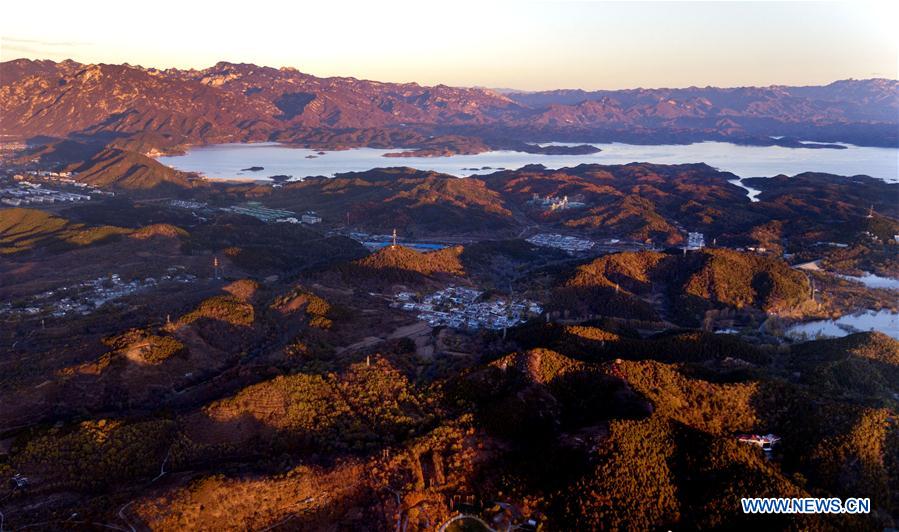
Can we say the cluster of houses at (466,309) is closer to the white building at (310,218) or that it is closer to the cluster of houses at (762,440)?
the cluster of houses at (762,440)

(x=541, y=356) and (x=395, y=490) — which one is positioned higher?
(x=541, y=356)

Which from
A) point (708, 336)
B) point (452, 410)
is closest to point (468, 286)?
point (708, 336)

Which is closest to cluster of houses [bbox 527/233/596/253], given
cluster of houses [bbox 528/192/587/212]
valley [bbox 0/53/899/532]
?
valley [bbox 0/53/899/532]

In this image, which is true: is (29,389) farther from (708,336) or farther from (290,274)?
(708,336)

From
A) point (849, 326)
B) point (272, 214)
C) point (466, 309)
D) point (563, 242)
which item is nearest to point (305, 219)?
point (272, 214)

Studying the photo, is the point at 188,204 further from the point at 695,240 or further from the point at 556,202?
the point at 695,240

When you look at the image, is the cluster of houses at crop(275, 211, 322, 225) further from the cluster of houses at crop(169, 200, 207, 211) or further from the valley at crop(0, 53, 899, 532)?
the cluster of houses at crop(169, 200, 207, 211)
